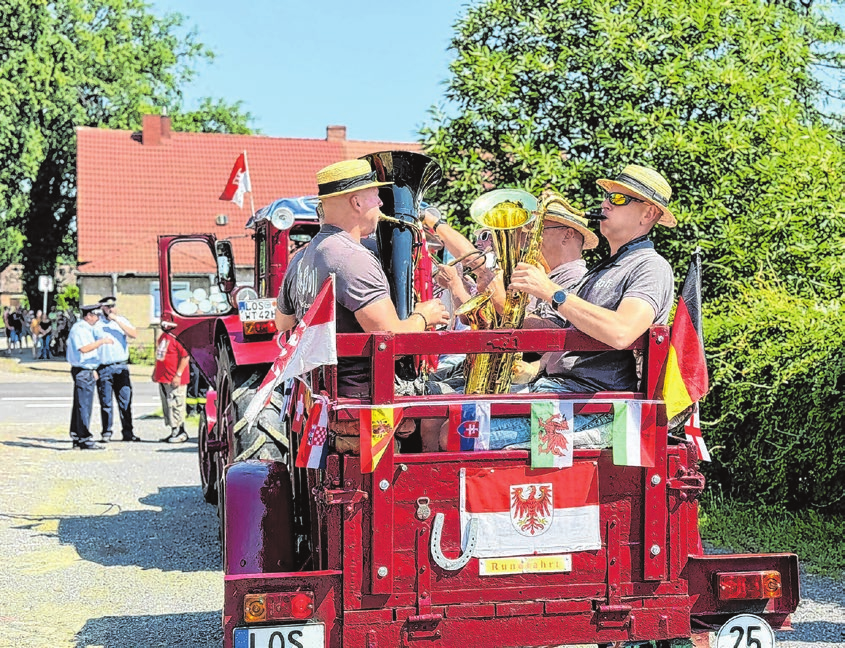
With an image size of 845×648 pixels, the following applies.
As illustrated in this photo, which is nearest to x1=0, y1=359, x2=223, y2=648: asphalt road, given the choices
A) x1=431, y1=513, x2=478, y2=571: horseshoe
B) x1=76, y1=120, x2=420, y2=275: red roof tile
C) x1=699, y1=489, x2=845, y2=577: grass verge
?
x1=431, y1=513, x2=478, y2=571: horseshoe

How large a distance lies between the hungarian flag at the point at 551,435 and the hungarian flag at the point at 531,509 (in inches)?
1.9

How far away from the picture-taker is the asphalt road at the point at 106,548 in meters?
5.91

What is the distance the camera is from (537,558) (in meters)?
3.89

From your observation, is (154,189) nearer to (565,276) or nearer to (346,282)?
(565,276)

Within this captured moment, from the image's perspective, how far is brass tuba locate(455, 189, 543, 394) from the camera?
13.6 ft

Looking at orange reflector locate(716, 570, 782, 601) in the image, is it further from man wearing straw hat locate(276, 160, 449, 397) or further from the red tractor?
man wearing straw hat locate(276, 160, 449, 397)

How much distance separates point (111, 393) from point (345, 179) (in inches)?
413

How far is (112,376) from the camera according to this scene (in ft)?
46.3

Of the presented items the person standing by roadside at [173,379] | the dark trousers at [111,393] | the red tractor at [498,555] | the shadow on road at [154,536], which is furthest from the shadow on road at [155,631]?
the dark trousers at [111,393]

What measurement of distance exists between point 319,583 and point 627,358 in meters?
1.46

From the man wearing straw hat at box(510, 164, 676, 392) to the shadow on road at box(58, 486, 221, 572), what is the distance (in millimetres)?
4063

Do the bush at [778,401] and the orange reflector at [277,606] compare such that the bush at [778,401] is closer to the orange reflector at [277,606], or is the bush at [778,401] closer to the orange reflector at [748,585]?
the orange reflector at [748,585]

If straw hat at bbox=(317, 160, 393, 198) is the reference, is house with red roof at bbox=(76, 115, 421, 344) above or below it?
above

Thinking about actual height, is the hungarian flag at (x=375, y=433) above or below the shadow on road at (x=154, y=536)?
above
